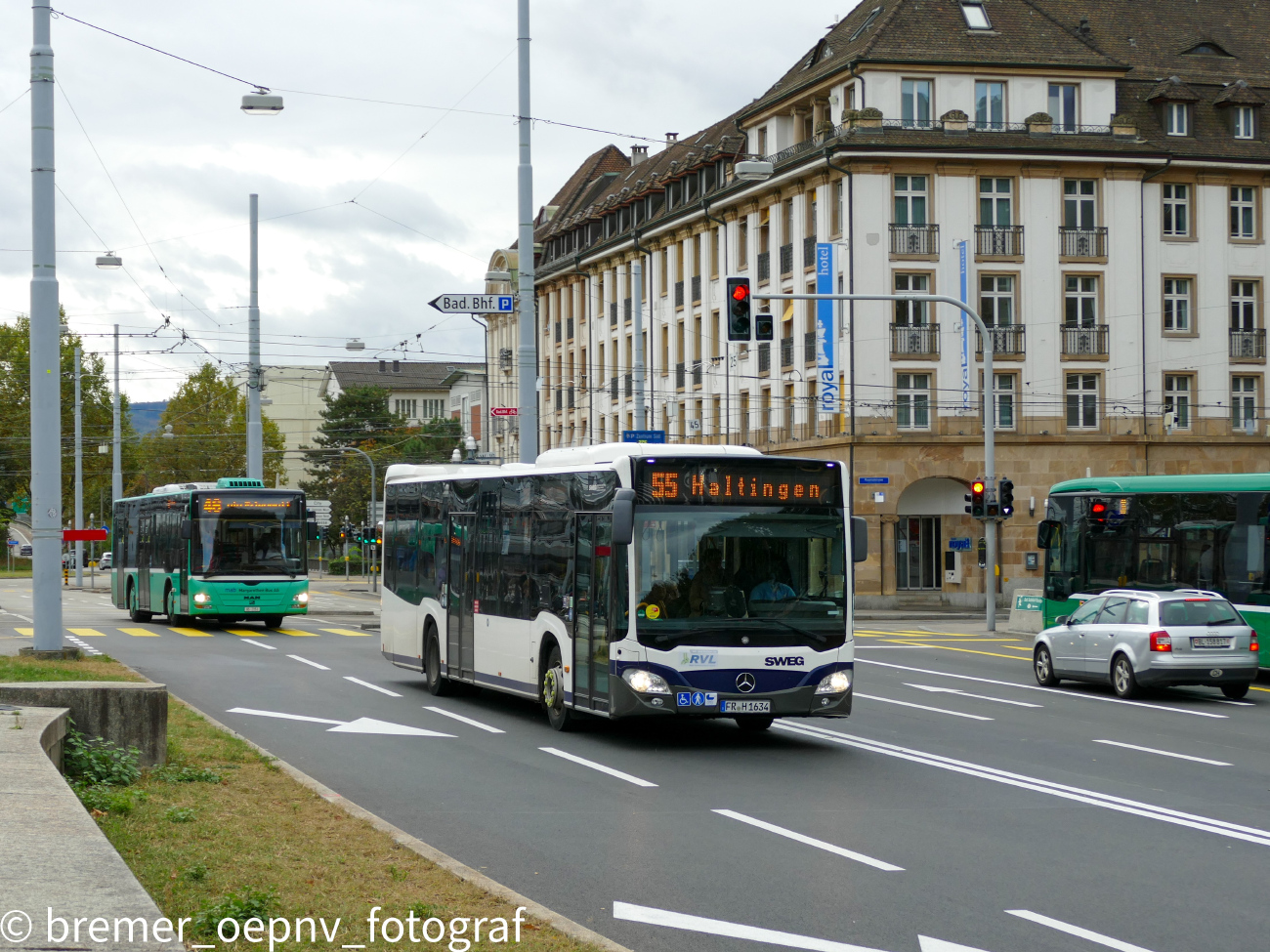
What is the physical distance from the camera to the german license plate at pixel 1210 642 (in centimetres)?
2191

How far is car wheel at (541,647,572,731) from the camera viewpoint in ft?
55.5

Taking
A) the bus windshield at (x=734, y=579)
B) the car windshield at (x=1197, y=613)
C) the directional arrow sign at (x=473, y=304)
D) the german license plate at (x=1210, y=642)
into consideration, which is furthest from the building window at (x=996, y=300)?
the bus windshield at (x=734, y=579)

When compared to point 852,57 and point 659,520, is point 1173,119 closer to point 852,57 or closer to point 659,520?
point 852,57

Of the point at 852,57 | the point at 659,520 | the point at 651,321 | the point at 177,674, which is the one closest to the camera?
the point at 659,520

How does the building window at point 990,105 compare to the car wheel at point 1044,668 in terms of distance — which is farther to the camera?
the building window at point 990,105

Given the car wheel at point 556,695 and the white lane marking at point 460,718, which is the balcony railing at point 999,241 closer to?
the white lane marking at point 460,718

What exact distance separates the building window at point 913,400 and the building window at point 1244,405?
35.8 ft

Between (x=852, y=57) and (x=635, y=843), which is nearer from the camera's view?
(x=635, y=843)

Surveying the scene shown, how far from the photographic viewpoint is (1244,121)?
57219 mm

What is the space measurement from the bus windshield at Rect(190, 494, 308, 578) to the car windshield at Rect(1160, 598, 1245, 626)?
809 inches

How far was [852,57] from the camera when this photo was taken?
171 feet

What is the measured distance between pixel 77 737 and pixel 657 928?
5.71 metres

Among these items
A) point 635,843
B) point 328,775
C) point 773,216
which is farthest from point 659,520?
point 773,216

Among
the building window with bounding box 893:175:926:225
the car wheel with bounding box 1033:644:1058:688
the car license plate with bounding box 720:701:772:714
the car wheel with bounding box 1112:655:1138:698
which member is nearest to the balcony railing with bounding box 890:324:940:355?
the building window with bounding box 893:175:926:225
